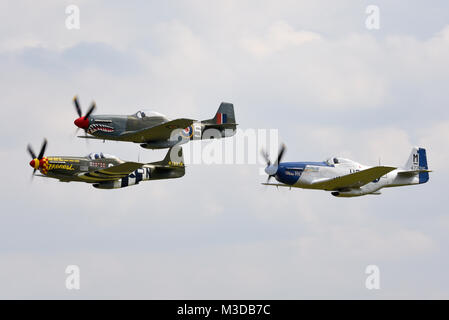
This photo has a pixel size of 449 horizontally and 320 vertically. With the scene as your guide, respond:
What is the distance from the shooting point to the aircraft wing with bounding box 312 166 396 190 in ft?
222

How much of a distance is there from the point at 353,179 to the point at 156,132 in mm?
11536

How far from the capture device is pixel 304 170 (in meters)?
67.8

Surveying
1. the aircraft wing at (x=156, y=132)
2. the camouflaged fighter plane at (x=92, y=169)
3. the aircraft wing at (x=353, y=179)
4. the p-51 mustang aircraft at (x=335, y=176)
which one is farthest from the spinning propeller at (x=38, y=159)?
the aircraft wing at (x=353, y=179)

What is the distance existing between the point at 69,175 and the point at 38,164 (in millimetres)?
1856

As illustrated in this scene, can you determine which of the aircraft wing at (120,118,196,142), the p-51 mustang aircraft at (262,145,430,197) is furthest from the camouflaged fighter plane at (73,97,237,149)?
the p-51 mustang aircraft at (262,145,430,197)

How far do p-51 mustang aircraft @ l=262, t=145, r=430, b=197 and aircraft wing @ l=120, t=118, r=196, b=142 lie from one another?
16.7ft

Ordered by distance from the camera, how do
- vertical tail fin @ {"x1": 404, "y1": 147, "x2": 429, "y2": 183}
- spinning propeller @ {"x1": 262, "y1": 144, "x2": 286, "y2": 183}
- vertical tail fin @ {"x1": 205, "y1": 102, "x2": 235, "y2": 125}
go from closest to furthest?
spinning propeller @ {"x1": 262, "y1": 144, "x2": 286, "y2": 183} < vertical tail fin @ {"x1": 404, "y1": 147, "x2": 429, "y2": 183} < vertical tail fin @ {"x1": 205, "y1": 102, "x2": 235, "y2": 125}

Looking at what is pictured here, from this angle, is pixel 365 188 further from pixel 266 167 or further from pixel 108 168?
pixel 108 168

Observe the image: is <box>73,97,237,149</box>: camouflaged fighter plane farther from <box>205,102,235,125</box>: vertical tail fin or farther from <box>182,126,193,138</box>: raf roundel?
<box>205,102,235,125</box>: vertical tail fin

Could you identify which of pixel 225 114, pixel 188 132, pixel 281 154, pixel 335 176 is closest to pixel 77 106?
pixel 188 132

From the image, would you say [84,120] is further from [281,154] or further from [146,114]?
[281,154]

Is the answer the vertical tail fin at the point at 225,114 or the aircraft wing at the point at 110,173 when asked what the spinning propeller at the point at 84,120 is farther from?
the vertical tail fin at the point at 225,114

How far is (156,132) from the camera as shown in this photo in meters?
69.3
